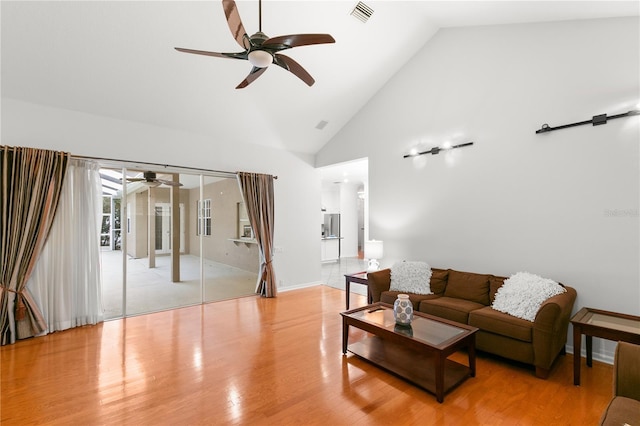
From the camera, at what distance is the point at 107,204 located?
14.8 feet

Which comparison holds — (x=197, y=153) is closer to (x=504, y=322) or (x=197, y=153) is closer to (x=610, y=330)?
Result: (x=504, y=322)

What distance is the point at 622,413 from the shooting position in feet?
5.22

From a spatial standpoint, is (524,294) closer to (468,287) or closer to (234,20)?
(468,287)

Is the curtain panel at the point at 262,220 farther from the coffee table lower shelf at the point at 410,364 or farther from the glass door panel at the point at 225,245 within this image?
the coffee table lower shelf at the point at 410,364

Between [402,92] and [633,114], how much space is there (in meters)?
2.92

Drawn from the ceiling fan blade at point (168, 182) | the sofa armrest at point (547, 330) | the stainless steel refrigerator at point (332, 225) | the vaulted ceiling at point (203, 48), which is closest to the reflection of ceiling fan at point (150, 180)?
the ceiling fan blade at point (168, 182)

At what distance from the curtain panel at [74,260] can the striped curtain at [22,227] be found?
0.14m

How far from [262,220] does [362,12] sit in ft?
12.1

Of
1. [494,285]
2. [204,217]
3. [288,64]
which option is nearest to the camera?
[288,64]

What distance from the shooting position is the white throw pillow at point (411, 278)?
411cm

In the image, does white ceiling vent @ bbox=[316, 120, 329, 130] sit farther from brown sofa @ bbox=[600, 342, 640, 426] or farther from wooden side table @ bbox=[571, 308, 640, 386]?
brown sofa @ bbox=[600, 342, 640, 426]

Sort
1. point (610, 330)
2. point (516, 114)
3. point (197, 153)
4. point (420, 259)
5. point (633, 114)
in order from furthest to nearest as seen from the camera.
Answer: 1. point (197, 153)
2. point (420, 259)
3. point (516, 114)
4. point (633, 114)
5. point (610, 330)

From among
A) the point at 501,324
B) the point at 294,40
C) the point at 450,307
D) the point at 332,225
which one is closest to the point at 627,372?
the point at 501,324

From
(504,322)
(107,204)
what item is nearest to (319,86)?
(107,204)
